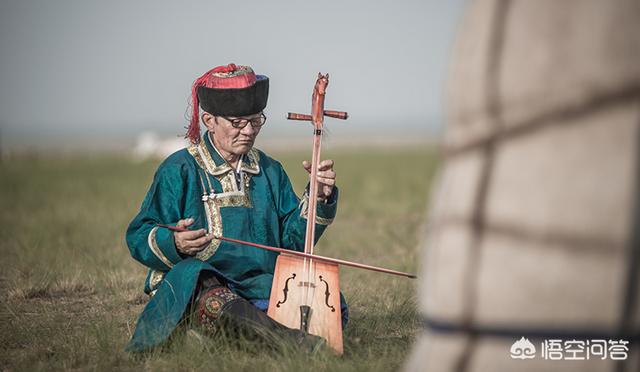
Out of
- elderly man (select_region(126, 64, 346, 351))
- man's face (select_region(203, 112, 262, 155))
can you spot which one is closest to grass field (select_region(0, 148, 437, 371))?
elderly man (select_region(126, 64, 346, 351))

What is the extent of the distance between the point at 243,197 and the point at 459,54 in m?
2.41

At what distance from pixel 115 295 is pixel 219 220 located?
216 cm

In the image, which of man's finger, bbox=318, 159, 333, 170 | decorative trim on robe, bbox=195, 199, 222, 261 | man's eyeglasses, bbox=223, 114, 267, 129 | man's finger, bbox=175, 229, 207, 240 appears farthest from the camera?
man's eyeglasses, bbox=223, 114, 267, 129

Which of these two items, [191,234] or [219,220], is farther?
[219,220]

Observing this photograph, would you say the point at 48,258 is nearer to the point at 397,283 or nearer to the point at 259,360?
the point at 397,283

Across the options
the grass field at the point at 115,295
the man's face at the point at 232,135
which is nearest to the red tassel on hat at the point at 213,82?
the man's face at the point at 232,135

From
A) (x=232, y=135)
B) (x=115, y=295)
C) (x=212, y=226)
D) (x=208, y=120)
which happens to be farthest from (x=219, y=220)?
(x=115, y=295)

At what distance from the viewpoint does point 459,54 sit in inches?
104

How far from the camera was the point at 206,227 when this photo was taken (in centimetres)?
475

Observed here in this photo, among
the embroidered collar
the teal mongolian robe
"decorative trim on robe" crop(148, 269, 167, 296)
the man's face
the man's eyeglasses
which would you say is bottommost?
"decorative trim on robe" crop(148, 269, 167, 296)

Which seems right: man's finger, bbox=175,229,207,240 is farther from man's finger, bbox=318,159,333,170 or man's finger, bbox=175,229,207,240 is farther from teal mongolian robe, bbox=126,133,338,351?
man's finger, bbox=318,159,333,170

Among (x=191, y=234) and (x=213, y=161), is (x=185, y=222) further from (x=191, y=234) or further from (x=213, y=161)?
(x=213, y=161)

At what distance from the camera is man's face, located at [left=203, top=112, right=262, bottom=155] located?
4.84 metres

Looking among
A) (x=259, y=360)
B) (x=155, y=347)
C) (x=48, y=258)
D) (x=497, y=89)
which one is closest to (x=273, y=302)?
(x=259, y=360)
